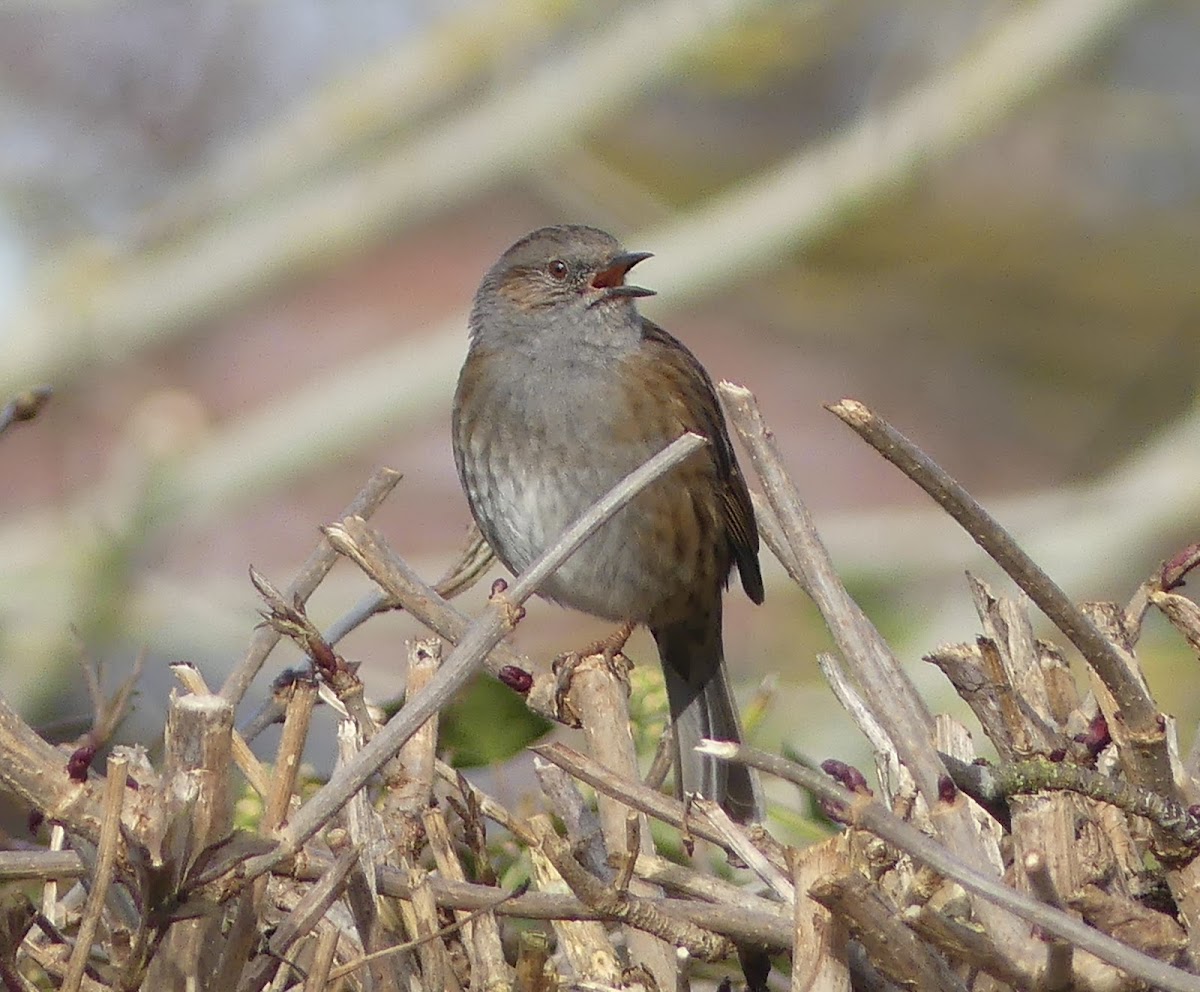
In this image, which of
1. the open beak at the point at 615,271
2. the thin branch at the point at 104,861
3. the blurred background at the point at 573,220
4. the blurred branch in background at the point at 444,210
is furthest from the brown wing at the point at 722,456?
the thin branch at the point at 104,861

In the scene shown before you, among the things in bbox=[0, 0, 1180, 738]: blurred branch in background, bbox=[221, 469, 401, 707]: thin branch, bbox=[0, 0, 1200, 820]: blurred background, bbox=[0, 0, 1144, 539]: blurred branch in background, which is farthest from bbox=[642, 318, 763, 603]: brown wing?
bbox=[221, 469, 401, 707]: thin branch

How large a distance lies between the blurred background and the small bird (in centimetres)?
26

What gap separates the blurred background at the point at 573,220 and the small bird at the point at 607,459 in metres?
0.26

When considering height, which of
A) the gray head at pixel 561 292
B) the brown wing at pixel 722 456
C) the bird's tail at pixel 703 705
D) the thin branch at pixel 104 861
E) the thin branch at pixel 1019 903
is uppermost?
the gray head at pixel 561 292

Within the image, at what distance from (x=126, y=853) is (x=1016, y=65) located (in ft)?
15.1

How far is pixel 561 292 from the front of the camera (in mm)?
4219

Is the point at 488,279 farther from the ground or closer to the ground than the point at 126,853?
farther from the ground

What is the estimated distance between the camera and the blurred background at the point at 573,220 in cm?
522

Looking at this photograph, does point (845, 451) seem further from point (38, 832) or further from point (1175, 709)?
point (38, 832)

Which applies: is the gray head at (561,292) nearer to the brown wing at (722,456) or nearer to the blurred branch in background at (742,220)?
the brown wing at (722,456)

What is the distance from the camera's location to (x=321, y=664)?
187cm

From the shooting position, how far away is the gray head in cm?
411

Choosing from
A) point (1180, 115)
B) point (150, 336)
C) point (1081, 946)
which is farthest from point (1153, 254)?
point (1081, 946)

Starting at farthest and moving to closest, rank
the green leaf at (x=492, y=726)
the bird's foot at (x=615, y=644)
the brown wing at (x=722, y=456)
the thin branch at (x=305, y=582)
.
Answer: the brown wing at (x=722, y=456), the bird's foot at (x=615, y=644), the green leaf at (x=492, y=726), the thin branch at (x=305, y=582)
